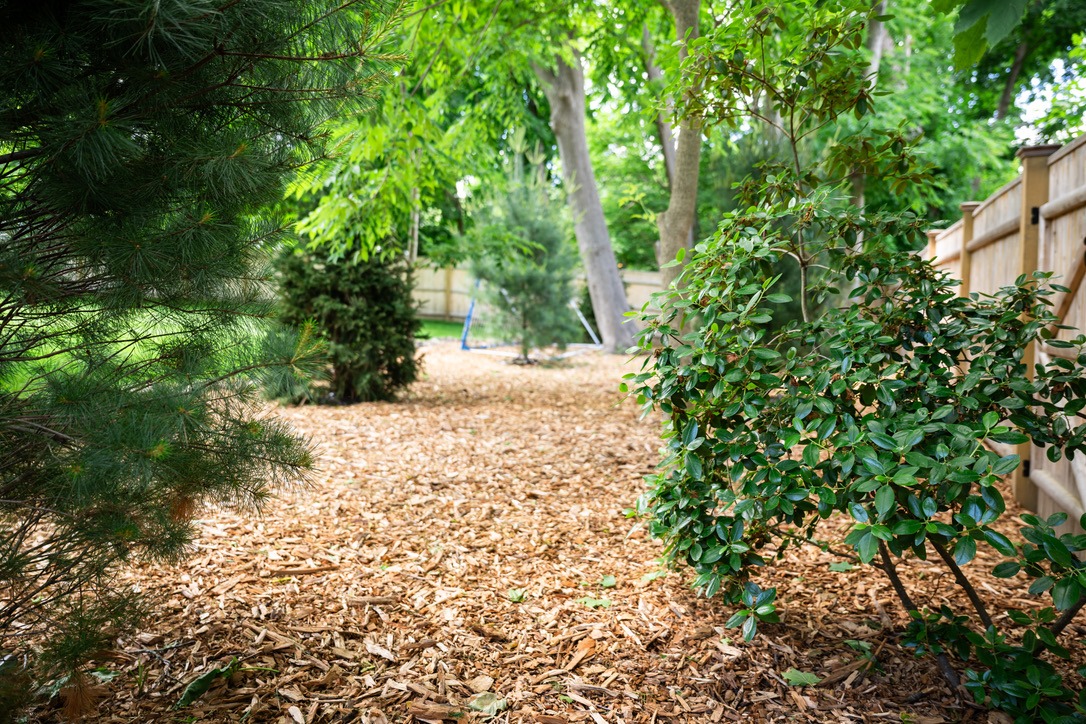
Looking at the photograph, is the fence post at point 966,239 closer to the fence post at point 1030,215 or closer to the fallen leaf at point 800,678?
the fence post at point 1030,215

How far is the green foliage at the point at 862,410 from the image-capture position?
76.2 inches

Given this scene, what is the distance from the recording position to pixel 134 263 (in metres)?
1.69

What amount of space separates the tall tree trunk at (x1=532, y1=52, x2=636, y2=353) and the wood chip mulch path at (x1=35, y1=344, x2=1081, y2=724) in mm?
7896

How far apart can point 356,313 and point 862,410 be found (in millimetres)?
5218

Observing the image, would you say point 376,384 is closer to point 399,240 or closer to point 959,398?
point 399,240

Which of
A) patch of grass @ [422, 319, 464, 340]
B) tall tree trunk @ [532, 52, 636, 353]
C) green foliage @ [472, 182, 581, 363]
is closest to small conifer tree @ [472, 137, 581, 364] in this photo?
green foliage @ [472, 182, 581, 363]

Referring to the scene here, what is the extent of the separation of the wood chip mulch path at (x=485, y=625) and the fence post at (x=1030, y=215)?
3.60 ft

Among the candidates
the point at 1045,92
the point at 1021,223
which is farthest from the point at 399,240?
the point at 1045,92

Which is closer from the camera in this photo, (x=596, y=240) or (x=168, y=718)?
(x=168, y=718)

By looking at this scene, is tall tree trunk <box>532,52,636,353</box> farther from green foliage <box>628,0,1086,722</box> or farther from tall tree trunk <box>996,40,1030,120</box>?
tall tree trunk <box>996,40,1030,120</box>

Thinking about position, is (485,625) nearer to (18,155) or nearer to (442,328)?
(18,155)

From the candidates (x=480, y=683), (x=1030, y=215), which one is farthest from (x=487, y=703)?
(x=1030, y=215)

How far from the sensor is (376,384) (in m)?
6.79

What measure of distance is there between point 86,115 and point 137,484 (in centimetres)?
89
